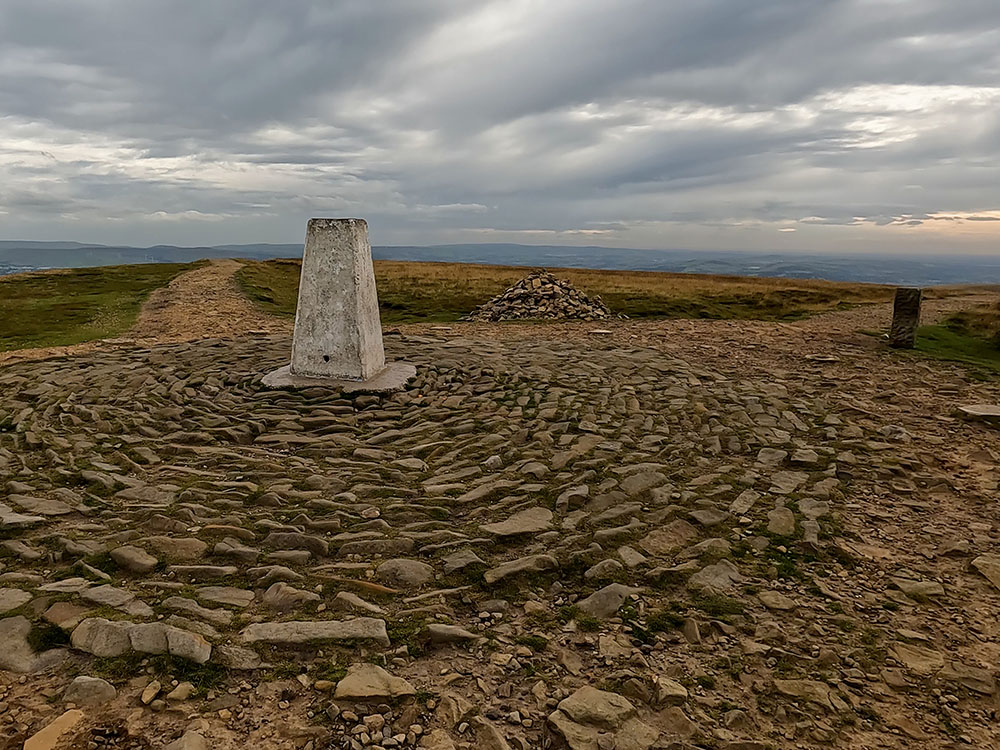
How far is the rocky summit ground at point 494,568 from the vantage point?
3.69m

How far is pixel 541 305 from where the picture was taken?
22812 millimetres

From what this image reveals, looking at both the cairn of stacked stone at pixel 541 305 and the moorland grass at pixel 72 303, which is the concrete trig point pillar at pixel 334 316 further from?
the cairn of stacked stone at pixel 541 305

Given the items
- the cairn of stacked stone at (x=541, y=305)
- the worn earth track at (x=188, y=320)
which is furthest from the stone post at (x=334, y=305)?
the cairn of stacked stone at (x=541, y=305)

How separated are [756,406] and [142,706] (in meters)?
9.37

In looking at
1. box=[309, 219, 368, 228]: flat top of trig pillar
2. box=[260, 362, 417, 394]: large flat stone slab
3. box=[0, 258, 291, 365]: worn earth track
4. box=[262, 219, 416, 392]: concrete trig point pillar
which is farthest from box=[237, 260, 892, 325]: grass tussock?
box=[309, 219, 368, 228]: flat top of trig pillar

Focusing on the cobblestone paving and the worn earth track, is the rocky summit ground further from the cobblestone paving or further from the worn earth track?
the worn earth track

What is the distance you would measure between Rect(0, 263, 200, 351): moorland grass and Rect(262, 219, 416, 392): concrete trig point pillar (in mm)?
9226

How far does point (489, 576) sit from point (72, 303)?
91.6 feet

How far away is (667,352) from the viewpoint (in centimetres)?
1479

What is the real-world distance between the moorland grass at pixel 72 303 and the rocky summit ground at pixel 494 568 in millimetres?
8351

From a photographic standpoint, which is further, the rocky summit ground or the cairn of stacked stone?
the cairn of stacked stone

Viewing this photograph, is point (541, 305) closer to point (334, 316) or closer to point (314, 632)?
point (334, 316)

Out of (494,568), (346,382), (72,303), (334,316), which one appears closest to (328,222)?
(334,316)

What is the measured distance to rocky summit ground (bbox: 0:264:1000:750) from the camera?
369 cm
